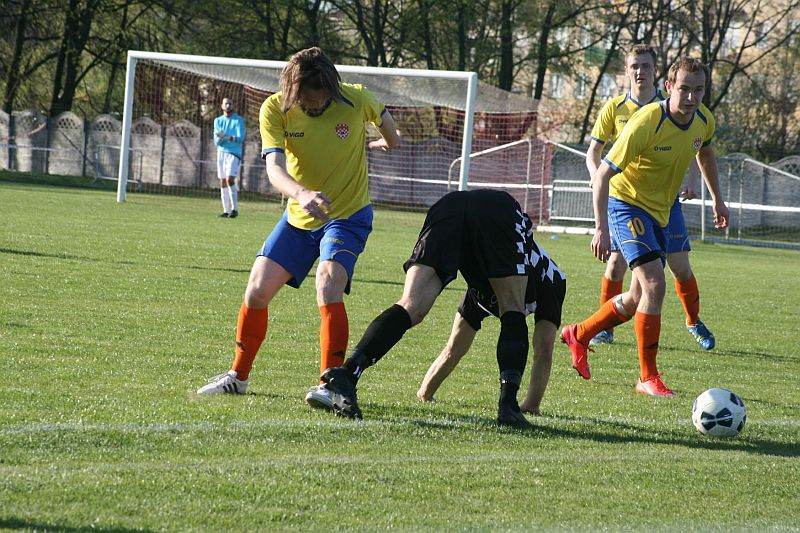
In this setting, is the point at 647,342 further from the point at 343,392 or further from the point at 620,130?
the point at 343,392

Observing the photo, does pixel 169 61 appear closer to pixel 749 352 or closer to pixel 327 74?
pixel 749 352

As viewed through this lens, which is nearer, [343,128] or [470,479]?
[470,479]

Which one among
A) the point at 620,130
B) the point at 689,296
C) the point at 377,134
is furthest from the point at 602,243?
the point at 377,134

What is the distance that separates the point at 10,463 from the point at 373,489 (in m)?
1.31

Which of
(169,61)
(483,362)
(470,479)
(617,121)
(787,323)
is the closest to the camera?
(470,479)

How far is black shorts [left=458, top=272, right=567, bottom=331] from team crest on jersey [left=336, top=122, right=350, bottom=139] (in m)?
1.04

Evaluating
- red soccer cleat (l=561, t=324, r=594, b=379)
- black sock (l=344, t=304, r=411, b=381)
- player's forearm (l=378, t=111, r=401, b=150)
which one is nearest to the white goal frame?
red soccer cleat (l=561, t=324, r=594, b=379)

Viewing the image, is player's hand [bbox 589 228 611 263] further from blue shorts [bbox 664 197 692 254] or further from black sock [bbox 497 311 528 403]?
blue shorts [bbox 664 197 692 254]

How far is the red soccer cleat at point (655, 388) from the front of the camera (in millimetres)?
6836

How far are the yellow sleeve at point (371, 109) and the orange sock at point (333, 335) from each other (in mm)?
1060

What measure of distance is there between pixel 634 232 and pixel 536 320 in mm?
1607

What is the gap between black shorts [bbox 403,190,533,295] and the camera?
5.52 meters

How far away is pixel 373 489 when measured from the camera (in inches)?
163

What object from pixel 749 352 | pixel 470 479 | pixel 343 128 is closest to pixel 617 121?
pixel 749 352
